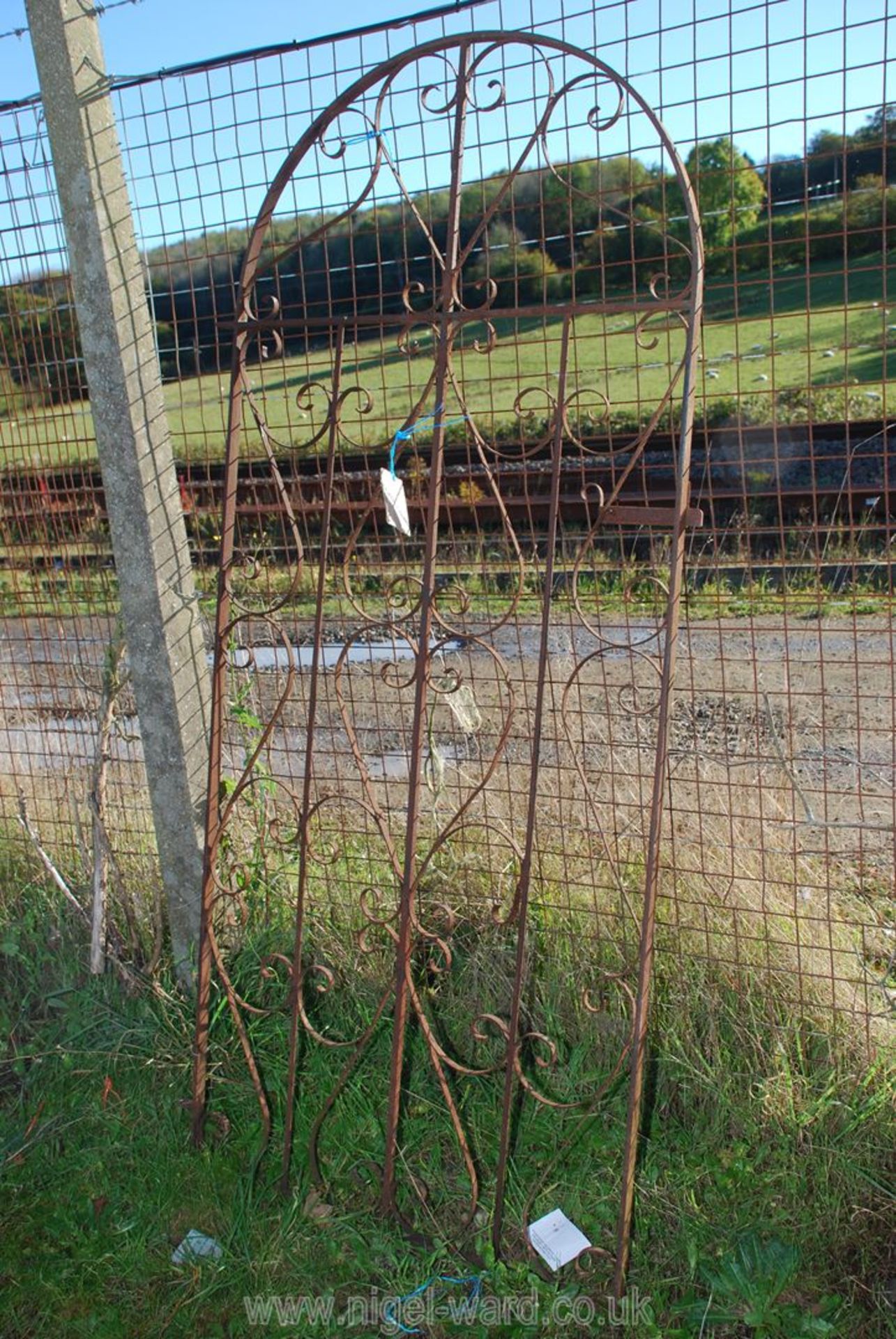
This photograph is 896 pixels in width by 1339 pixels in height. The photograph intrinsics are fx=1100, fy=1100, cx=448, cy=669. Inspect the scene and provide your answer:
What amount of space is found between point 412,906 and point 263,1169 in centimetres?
96

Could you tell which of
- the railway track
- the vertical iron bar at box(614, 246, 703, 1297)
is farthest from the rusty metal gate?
the railway track

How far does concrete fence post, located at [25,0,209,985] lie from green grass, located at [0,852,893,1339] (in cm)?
50

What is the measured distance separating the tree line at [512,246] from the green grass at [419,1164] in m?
2.10

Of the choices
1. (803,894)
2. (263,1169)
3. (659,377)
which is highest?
(659,377)

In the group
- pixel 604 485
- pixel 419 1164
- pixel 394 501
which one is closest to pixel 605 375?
pixel 394 501

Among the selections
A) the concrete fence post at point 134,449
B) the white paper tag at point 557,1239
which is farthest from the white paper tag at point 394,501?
the white paper tag at point 557,1239

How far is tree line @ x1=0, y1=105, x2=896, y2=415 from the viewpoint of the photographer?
117 inches

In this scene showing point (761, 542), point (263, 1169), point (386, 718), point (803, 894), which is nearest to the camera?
point (263, 1169)

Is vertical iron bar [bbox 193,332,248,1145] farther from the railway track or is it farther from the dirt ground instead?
the railway track

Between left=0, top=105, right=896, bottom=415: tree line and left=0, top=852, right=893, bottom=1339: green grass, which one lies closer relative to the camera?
left=0, top=852, right=893, bottom=1339: green grass

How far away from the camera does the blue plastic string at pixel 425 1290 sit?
275cm

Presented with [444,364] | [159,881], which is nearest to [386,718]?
[159,881]

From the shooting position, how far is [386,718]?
619cm

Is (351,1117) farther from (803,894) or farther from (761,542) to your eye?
(761,542)
